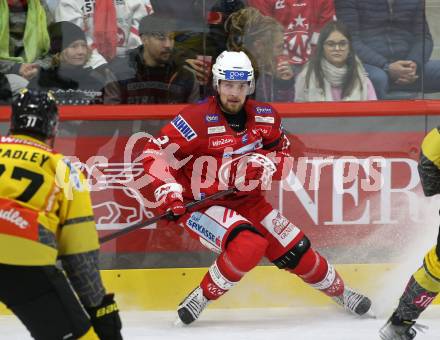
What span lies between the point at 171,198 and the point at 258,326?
2.50ft

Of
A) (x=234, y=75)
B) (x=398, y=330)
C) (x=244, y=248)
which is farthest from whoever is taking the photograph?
(x=234, y=75)

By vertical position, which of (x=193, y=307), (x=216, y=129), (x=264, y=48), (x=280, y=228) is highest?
(x=264, y=48)

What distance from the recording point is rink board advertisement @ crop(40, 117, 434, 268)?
17.7 ft

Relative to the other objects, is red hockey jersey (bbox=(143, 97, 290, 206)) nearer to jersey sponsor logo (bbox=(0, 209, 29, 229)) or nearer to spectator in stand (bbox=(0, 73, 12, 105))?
spectator in stand (bbox=(0, 73, 12, 105))

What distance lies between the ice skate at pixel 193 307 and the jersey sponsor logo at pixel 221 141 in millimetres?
685

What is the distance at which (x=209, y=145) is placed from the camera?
505 cm

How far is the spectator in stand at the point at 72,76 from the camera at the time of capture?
529 centimetres

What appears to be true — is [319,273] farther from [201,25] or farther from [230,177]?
[201,25]

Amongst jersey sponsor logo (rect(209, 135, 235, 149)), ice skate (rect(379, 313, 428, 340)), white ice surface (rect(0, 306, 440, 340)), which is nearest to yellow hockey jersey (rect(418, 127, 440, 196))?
ice skate (rect(379, 313, 428, 340))

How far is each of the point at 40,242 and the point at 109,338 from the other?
39cm

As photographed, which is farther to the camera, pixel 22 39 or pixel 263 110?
pixel 22 39

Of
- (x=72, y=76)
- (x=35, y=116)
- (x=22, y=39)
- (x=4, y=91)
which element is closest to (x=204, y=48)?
(x=72, y=76)

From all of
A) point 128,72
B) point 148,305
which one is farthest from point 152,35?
point 148,305

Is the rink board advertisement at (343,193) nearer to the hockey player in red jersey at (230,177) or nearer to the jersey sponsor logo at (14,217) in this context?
the hockey player in red jersey at (230,177)
